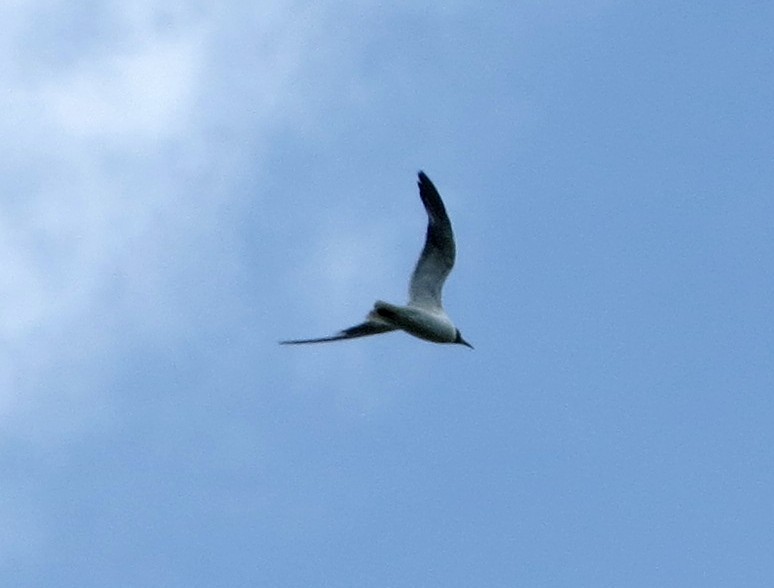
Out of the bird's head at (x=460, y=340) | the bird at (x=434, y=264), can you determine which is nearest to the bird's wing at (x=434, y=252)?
the bird at (x=434, y=264)

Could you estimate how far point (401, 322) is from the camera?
2617 centimetres

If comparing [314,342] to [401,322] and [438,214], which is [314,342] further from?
[438,214]

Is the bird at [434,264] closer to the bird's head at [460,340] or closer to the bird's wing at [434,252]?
the bird's wing at [434,252]

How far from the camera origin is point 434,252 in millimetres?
27609

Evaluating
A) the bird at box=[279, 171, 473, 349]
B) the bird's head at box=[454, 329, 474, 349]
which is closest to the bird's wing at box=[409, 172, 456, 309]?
the bird at box=[279, 171, 473, 349]

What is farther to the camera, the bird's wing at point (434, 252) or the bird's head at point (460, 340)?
the bird's head at point (460, 340)

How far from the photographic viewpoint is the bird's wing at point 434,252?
1083 inches

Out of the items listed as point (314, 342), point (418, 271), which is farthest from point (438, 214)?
point (314, 342)

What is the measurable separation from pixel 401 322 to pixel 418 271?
160 cm

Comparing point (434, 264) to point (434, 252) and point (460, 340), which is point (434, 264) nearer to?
point (434, 252)

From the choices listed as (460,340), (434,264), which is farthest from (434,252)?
(460,340)

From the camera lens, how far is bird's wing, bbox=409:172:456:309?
27500 millimetres

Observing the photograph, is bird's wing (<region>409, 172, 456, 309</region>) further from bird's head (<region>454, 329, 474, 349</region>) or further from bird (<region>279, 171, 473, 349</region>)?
bird's head (<region>454, 329, 474, 349</region>)

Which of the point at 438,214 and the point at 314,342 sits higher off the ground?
the point at 438,214
